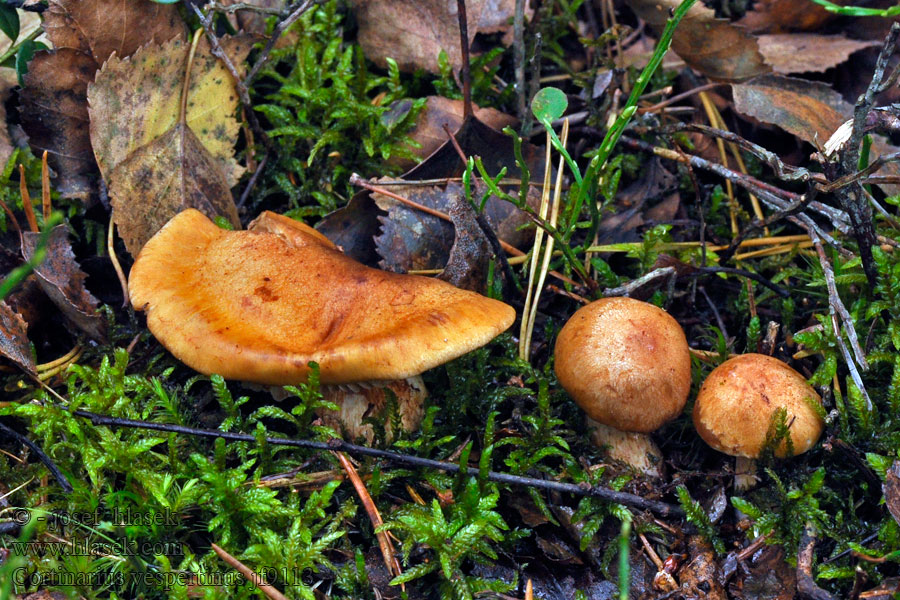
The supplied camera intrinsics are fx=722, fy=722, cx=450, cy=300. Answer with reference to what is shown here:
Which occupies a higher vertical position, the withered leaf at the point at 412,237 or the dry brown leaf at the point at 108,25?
the dry brown leaf at the point at 108,25

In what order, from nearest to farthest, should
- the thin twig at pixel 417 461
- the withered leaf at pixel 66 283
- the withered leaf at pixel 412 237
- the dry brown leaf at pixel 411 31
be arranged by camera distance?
the thin twig at pixel 417 461
the withered leaf at pixel 66 283
the withered leaf at pixel 412 237
the dry brown leaf at pixel 411 31

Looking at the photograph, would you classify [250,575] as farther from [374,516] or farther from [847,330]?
[847,330]

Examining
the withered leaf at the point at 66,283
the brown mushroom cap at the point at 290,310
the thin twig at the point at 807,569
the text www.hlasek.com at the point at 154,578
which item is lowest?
the text www.hlasek.com at the point at 154,578

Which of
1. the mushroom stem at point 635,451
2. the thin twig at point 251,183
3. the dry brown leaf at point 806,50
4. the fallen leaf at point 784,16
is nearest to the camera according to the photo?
the mushroom stem at point 635,451

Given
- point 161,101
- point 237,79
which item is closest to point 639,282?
point 237,79

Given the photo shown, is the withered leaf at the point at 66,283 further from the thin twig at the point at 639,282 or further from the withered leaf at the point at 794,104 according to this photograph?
the withered leaf at the point at 794,104

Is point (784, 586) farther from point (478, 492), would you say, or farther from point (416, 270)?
point (416, 270)

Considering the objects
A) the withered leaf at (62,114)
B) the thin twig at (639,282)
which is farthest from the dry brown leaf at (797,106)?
the withered leaf at (62,114)
